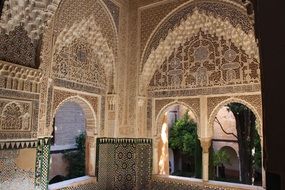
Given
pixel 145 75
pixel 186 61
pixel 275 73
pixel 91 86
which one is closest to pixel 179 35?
pixel 186 61

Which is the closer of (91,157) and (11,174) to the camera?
(11,174)

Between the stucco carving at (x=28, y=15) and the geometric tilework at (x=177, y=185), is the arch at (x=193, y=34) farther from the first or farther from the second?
the stucco carving at (x=28, y=15)

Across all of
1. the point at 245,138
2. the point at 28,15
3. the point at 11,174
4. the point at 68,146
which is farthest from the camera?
the point at 68,146

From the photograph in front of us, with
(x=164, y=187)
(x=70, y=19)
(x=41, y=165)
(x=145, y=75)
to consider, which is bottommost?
(x=164, y=187)

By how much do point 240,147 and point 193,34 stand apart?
446 centimetres

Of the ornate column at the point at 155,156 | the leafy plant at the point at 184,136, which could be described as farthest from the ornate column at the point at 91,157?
the leafy plant at the point at 184,136

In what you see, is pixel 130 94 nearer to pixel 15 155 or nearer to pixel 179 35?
pixel 179 35

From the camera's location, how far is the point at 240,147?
871 cm

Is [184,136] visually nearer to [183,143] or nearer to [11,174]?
[183,143]

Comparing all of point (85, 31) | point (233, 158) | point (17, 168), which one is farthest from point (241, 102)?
point (233, 158)

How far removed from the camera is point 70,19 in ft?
17.2

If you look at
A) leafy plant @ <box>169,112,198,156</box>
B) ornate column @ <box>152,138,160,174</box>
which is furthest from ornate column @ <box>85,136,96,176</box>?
leafy plant @ <box>169,112,198,156</box>

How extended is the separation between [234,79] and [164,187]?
292 cm

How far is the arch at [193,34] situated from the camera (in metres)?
5.47
